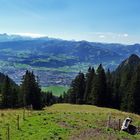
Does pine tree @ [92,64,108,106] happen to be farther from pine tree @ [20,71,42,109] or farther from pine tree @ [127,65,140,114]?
pine tree @ [20,71,42,109]

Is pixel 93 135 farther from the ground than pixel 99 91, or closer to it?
farther from the ground

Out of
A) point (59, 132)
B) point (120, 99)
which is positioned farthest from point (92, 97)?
point (59, 132)

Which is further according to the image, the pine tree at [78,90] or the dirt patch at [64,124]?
the pine tree at [78,90]

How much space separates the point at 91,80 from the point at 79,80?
7.06 metres

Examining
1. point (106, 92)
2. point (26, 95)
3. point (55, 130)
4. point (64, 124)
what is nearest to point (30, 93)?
point (26, 95)

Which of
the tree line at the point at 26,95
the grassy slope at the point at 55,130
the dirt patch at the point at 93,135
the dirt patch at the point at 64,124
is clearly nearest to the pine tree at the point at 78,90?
the tree line at the point at 26,95

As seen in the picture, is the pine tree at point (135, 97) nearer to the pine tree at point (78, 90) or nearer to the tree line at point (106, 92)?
the tree line at point (106, 92)

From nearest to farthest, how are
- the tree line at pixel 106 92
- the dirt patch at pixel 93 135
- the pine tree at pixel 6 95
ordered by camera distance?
the dirt patch at pixel 93 135 → the tree line at pixel 106 92 → the pine tree at pixel 6 95

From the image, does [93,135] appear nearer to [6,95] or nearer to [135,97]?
[135,97]

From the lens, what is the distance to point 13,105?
4564 inches

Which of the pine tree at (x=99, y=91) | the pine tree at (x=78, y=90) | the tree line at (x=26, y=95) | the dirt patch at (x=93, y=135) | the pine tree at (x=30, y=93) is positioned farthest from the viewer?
the pine tree at (x=78, y=90)

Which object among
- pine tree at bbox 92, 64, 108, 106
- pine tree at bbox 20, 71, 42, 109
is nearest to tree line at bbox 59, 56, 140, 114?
pine tree at bbox 92, 64, 108, 106

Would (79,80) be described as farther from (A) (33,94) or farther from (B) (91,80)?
(A) (33,94)

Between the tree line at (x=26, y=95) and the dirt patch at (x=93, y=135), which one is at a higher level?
the dirt patch at (x=93, y=135)
